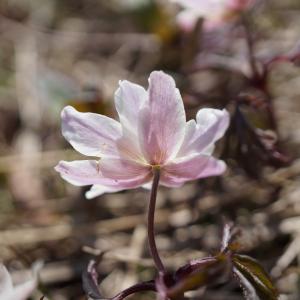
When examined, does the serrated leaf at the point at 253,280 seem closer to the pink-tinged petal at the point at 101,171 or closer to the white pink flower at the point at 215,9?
the pink-tinged petal at the point at 101,171

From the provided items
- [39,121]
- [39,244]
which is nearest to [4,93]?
[39,121]

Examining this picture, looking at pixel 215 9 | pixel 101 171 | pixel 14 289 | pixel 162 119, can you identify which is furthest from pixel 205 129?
pixel 215 9

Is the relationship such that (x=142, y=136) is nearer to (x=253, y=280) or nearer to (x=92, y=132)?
(x=92, y=132)

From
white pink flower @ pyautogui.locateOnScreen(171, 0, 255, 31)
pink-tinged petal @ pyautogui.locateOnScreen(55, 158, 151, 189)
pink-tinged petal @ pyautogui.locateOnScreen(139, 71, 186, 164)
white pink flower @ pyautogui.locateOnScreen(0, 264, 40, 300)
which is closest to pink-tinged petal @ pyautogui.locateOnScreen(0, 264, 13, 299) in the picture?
white pink flower @ pyautogui.locateOnScreen(0, 264, 40, 300)

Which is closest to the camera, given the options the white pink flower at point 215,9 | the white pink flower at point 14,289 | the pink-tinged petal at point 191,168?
the white pink flower at point 14,289

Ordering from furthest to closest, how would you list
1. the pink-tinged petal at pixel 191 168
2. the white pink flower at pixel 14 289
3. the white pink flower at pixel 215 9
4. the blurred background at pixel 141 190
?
Result: the white pink flower at pixel 215 9 < the blurred background at pixel 141 190 < the pink-tinged petal at pixel 191 168 < the white pink flower at pixel 14 289

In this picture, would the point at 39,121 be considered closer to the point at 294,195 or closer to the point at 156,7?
the point at 156,7

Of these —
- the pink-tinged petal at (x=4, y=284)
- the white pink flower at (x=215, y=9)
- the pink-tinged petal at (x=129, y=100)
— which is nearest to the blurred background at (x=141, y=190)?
the white pink flower at (x=215, y=9)
